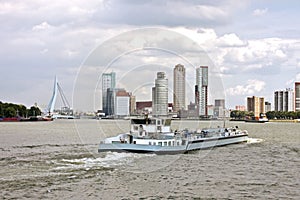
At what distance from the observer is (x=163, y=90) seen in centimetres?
6006

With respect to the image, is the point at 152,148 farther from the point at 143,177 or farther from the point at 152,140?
the point at 143,177

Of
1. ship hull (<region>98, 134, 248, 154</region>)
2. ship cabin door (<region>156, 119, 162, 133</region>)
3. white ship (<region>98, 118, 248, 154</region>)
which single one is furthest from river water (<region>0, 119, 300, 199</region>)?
ship cabin door (<region>156, 119, 162, 133</region>)

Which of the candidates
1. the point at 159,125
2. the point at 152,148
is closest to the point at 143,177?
the point at 152,148

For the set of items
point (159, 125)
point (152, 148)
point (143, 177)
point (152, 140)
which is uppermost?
point (159, 125)

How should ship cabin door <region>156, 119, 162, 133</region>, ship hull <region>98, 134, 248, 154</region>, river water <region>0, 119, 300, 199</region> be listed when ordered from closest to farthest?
river water <region>0, 119, 300, 199</region> → ship hull <region>98, 134, 248, 154</region> → ship cabin door <region>156, 119, 162, 133</region>

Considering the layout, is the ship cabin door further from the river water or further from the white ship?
the river water

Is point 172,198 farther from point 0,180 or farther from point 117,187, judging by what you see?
point 0,180

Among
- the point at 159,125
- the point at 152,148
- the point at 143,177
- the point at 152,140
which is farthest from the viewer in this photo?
the point at 159,125

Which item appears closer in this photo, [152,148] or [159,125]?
[152,148]

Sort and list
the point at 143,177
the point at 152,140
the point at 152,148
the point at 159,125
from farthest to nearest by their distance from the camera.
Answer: the point at 159,125
the point at 152,140
the point at 152,148
the point at 143,177

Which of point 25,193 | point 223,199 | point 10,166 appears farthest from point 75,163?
point 223,199

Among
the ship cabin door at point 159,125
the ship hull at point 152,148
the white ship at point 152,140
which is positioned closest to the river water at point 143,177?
the ship hull at point 152,148

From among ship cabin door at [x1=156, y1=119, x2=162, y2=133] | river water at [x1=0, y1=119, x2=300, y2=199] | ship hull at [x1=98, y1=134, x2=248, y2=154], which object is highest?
ship cabin door at [x1=156, y1=119, x2=162, y2=133]

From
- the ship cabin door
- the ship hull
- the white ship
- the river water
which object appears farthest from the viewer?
the ship cabin door
